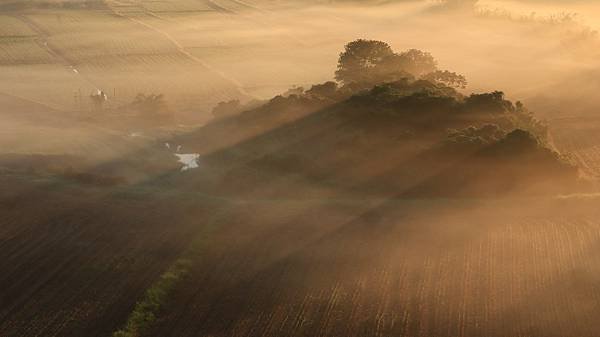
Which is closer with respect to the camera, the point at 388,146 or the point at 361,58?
the point at 388,146

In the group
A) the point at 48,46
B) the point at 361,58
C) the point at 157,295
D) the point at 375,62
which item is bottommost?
the point at 48,46

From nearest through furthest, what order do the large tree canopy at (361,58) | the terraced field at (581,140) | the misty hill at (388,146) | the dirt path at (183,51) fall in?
1. the misty hill at (388,146)
2. the terraced field at (581,140)
3. the large tree canopy at (361,58)
4. the dirt path at (183,51)

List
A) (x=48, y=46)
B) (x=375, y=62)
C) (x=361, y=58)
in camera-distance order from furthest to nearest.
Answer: (x=48, y=46)
(x=361, y=58)
(x=375, y=62)

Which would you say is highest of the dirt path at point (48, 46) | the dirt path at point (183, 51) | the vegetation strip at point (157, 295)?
the vegetation strip at point (157, 295)

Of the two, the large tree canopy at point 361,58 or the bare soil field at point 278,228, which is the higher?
the large tree canopy at point 361,58

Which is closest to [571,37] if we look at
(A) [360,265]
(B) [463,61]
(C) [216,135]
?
(B) [463,61]

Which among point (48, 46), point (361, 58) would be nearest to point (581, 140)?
point (361, 58)

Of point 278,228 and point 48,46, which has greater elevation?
point 278,228

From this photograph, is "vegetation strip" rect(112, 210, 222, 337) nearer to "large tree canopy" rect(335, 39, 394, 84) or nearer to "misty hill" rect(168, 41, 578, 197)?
"misty hill" rect(168, 41, 578, 197)

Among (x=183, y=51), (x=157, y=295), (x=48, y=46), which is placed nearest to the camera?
(x=157, y=295)

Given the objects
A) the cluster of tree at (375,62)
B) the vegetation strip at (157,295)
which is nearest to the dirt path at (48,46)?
the cluster of tree at (375,62)

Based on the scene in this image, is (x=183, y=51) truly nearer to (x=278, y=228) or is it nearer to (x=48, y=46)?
(x=48, y=46)

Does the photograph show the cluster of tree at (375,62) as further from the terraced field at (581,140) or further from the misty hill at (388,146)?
the terraced field at (581,140)
